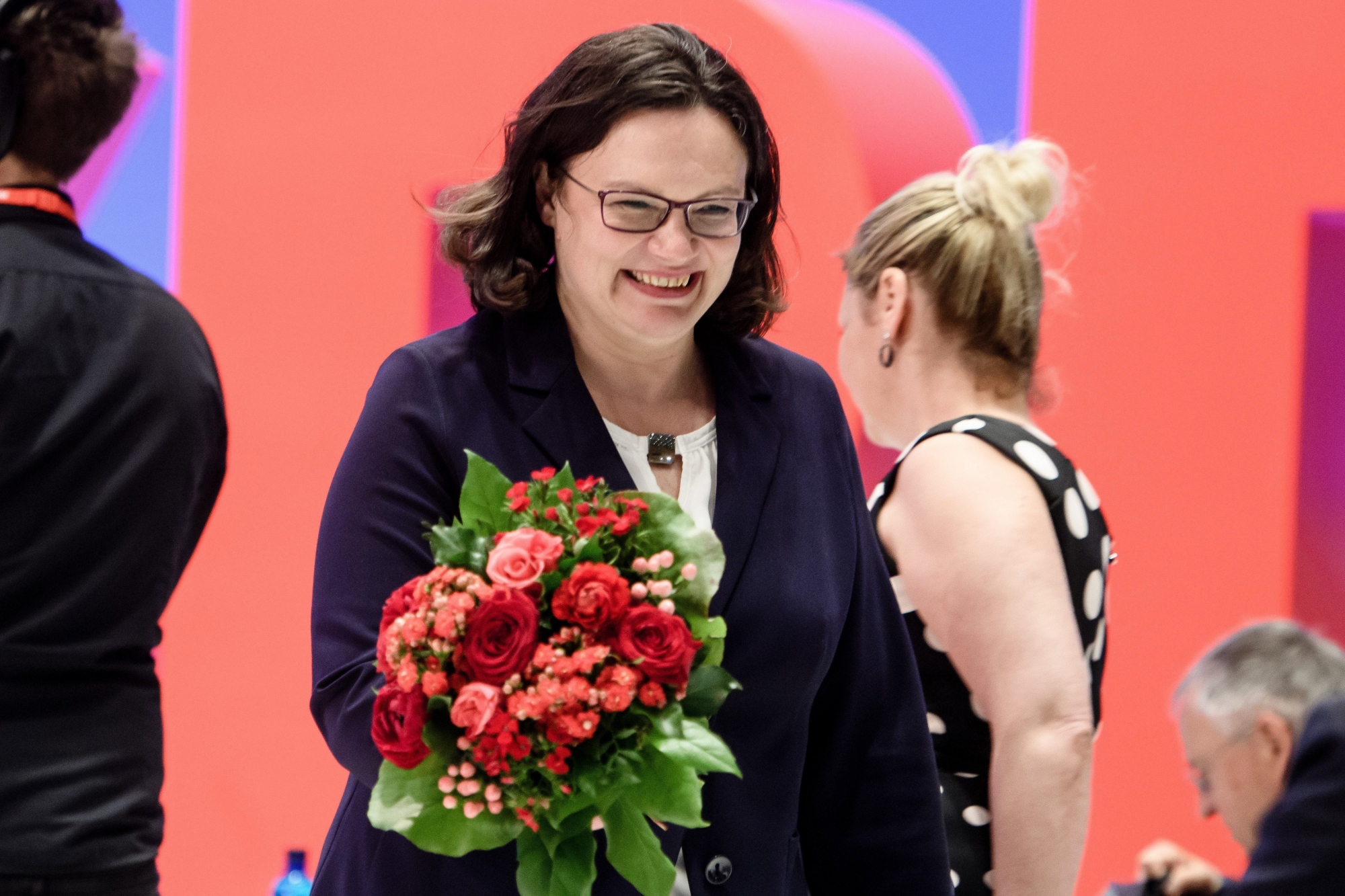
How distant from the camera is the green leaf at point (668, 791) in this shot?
1.22 meters

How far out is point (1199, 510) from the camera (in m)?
3.42

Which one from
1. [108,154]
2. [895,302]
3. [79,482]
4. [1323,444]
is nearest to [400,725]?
[79,482]

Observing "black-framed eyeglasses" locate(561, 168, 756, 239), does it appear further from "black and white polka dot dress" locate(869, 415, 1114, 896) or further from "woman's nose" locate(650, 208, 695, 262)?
"black and white polka dot dress" locate(869, 415, 1114, 896)

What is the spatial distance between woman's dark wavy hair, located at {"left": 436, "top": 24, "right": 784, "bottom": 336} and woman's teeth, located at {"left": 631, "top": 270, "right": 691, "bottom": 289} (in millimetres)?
149

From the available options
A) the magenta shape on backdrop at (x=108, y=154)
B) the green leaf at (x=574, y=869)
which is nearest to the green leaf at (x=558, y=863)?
the green leaf at (x=574, y=869)

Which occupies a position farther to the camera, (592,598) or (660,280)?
(660,280)

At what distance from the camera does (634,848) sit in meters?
1.28

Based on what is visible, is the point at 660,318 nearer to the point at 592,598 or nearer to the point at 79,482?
the point at 592,598

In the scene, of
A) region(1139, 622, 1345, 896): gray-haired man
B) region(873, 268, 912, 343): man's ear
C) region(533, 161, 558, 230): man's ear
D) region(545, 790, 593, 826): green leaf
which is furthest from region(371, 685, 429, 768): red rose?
region(1139, 622, 1345, 896): gray-haired man

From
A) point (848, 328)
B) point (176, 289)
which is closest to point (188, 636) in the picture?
point (176, 289)

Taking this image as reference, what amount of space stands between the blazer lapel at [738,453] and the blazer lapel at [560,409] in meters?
0.13

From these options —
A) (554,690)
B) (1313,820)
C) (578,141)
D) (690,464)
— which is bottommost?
(1313,820)

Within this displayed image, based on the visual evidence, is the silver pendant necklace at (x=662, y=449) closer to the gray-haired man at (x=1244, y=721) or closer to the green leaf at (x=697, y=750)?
the green leaf at (x=697, y=750)

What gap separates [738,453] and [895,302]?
667 millimetres
